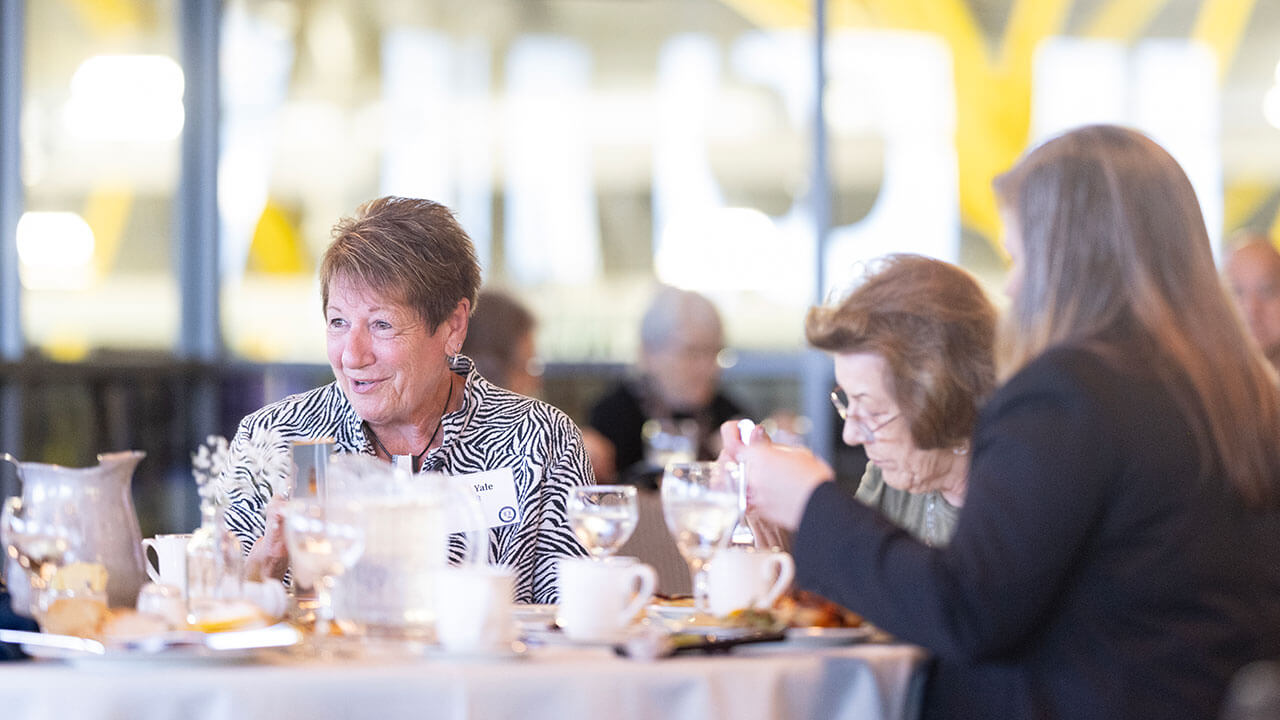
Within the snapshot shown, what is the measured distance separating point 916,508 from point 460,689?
120 cm

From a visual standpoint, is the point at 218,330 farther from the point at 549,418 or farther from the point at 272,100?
the point at 549,418

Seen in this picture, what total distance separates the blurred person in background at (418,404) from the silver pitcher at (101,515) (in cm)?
55

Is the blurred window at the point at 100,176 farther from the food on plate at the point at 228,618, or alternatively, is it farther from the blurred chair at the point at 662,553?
the food on plate at the point at 228,618

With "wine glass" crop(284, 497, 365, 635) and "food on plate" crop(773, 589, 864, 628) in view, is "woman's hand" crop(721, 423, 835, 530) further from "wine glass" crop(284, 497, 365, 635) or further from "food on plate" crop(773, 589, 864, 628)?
"wine glass" crop(284, 497, 365, 635)

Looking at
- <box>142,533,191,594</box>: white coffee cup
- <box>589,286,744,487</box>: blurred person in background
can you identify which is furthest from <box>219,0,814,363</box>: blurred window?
<box>142,533,191,594</box>: white coffee cup

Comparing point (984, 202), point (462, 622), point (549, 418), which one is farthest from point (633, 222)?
point (462, 622)

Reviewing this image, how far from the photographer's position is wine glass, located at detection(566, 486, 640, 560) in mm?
2055

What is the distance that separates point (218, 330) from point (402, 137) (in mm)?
1304

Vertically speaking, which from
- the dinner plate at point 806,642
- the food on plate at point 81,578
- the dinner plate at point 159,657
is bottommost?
the dinner plate at point 806,642

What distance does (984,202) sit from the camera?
6.81 m

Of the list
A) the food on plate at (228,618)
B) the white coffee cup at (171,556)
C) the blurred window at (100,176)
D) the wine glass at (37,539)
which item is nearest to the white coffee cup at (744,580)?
the food on plate at (228,618)

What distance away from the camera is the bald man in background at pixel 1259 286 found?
5.09 m

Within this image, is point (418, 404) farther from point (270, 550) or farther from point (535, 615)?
point (535, 615)

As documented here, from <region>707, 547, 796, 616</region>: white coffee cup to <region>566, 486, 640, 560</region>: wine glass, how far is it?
0.14 metres
